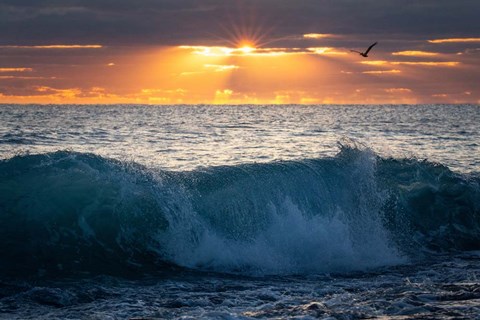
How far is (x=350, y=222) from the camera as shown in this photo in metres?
15.3

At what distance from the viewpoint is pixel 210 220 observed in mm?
14289

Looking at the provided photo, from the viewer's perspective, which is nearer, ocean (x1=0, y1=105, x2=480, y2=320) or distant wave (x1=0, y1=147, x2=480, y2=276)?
ocean (x1=0, y1=105, x2=480, y2=320)

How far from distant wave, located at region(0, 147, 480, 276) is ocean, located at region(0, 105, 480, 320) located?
0.04m

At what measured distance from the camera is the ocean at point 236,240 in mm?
9672

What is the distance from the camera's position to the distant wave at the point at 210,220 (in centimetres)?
1281

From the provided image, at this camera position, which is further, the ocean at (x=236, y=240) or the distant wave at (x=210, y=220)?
the distant wave at (x=210, y=220)

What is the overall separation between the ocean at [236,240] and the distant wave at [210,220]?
1.4 inches

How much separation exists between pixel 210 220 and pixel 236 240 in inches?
33.9

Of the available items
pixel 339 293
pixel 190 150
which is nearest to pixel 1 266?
pixel 339 293

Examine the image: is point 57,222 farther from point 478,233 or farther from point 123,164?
point 478,233

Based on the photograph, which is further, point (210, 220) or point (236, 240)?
point (210, 220)

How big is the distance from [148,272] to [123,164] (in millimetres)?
3756

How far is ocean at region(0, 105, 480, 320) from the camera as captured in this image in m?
9.67

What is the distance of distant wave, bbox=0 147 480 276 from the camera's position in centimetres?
1281
